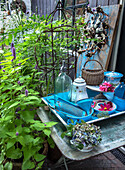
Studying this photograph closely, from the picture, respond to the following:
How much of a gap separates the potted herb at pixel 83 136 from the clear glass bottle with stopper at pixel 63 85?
37 centimetres

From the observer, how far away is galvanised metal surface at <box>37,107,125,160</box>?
0.84m

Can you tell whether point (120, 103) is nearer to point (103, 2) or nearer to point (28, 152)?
point (28, 152)

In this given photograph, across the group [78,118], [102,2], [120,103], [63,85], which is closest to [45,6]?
[102,2]

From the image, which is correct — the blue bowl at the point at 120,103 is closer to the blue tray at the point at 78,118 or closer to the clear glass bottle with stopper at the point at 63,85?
the blue tray at the point at 78,118

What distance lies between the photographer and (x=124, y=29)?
1.59 m

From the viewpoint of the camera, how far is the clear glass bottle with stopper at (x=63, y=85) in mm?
1240

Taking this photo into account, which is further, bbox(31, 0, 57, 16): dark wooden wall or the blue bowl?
bbox(31, 0, 57, 16): dark wooden wall

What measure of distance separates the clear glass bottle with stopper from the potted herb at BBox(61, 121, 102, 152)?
0.37 m

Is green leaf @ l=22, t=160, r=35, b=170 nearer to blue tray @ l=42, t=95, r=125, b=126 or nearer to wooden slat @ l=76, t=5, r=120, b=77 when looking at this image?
blue tray @ l=42, t=95, r=125, b=126

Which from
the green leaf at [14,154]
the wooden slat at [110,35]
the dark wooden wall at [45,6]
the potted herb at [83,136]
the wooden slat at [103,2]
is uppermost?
the dark wooden wall at [45,6]

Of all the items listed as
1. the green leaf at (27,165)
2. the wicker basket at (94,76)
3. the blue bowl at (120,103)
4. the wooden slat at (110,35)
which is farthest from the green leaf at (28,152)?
the wooden slat at (110,35)

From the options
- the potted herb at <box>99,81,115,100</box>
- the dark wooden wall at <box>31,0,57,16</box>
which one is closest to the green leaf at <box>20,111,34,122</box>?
the potted herb at <box>99,81,115,100</box>

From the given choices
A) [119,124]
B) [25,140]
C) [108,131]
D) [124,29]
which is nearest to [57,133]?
[25,140]

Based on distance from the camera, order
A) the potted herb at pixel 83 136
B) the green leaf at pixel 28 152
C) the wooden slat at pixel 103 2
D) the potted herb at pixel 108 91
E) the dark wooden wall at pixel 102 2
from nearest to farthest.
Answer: the potted herb at pixel 83 136
the green leaf at pixel 28 152
the potted herb at pixel 108 91
the dark wooden wall at pixel 102 2
the wooden slat at pixel 103 2
